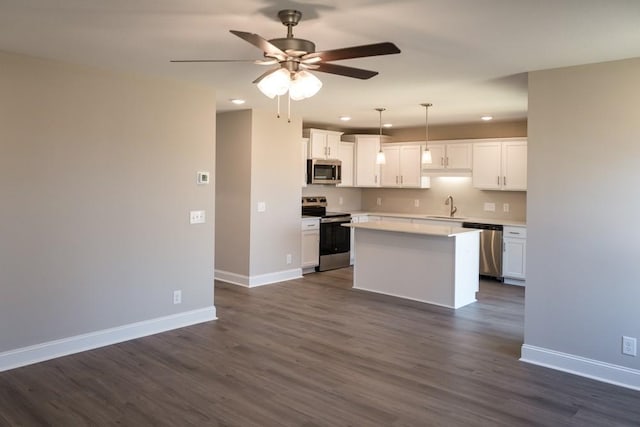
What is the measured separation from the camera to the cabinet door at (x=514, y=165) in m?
7.05

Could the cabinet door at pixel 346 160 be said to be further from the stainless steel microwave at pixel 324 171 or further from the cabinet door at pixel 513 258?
the cabinet door at pixel 513 258

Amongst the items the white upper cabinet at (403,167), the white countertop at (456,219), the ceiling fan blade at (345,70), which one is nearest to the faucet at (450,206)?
the white countertop at (456,219)

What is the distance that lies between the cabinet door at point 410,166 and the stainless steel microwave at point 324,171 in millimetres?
1140

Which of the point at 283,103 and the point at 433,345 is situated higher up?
the point at 283,103

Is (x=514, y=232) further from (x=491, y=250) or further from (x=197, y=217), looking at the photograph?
(x=197, y=217)

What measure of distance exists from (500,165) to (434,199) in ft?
4.62

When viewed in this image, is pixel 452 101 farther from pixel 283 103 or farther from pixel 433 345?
pixel 433 345

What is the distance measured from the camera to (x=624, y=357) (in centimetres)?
353

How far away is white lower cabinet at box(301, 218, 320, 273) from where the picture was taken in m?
7.26

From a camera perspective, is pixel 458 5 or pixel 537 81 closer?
pixel 458 5

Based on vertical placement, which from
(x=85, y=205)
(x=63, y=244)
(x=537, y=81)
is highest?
(x=537, y=81)

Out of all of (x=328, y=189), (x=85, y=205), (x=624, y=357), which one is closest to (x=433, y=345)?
(x=624, y=357)

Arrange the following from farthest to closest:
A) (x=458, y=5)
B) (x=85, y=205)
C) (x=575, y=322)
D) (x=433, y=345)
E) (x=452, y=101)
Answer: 1. (x=452, y=101)
2. (x=433, y=345)
3. (x=85, y=205)
4. (x=575, y=322)
5. (x=458, y=5)

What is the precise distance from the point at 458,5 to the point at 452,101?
3102 millimetres
